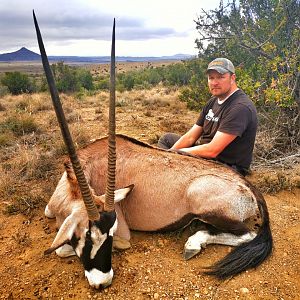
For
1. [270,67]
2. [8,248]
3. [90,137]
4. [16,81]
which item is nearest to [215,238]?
[8,248]

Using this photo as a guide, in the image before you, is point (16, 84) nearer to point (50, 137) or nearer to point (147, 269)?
point (50, 137)

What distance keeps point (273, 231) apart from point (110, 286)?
2.19 m

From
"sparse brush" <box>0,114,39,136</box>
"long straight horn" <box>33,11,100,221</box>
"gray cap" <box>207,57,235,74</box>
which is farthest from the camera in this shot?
"sparse brush" <box>0,114,39,136</box>

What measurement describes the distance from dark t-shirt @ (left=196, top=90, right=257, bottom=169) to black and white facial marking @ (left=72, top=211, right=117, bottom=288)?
2.08m

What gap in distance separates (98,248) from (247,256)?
163 centimetres

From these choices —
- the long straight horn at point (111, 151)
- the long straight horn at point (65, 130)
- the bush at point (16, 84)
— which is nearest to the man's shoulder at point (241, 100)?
the long straight horn at point (111, 151)

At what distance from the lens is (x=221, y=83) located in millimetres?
4594

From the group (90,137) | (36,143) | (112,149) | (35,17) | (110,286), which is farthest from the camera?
(90,137)

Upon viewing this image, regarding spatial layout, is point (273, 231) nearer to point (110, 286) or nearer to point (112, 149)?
point (110, 286)

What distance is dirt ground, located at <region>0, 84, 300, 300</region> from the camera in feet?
10.5

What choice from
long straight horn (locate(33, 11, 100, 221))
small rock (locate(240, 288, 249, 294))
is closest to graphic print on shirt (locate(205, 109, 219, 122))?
small rock (locate(240, 288, 249, 294))

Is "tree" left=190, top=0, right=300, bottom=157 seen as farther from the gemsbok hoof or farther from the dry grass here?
the gemsbok hoof

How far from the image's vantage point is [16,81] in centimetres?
2075

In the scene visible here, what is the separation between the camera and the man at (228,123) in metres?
4.30
